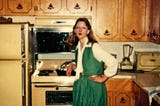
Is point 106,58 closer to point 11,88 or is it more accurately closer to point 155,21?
point 155,21

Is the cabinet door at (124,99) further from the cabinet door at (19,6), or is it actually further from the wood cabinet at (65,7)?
the cabinet door at (19,6)

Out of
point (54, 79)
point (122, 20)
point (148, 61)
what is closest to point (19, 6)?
point (54, 79)

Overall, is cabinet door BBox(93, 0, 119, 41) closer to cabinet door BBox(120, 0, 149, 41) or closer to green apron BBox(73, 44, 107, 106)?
cabinet door BBox(120, 0, 149, 41)

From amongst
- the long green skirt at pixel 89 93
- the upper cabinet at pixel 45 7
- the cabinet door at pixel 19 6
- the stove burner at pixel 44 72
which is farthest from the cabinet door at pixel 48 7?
the long green skirt at pixel 89 93

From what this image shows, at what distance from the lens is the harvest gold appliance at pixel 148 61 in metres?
3.69

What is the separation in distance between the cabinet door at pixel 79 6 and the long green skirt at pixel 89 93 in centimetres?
117

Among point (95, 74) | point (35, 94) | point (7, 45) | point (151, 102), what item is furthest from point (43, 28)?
point (151, 102)

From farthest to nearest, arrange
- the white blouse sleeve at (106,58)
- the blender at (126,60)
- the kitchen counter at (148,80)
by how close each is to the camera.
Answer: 1. the blender at (126,60)
2. the white blouse sleeve at (106,58)
3. the kitchen counter at (148,80)

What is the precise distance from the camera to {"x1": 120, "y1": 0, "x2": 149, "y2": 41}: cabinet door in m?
3.64

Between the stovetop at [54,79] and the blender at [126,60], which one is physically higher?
the blender at [126,60]

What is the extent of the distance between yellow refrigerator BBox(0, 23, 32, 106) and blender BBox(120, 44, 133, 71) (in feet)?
4.12

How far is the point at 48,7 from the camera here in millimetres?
3637

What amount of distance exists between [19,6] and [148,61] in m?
1.75

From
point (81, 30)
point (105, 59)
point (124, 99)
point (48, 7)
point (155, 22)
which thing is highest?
point (48, 7)
